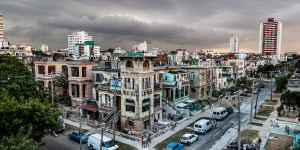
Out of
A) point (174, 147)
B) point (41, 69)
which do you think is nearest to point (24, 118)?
point (174, 147)

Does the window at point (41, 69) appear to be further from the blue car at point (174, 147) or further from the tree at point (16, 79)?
the blue car at point (174, 147)

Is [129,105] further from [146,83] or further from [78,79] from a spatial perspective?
[78,79]

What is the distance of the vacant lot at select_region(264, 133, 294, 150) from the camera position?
95.9ft

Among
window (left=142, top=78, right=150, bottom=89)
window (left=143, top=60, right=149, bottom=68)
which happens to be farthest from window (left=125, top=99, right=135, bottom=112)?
window (left=143, top=60, right=149, bottom=68)

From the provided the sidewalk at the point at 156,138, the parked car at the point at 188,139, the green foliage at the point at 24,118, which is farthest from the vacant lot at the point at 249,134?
the green foliage at the point at 24,118

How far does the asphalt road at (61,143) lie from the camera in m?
29.9

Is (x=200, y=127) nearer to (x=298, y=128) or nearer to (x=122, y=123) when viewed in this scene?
(x=122, y=123)

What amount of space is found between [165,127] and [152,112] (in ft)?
11.5

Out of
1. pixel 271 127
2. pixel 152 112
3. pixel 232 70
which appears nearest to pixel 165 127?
pixel 152 112

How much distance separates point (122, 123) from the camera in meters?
36.9

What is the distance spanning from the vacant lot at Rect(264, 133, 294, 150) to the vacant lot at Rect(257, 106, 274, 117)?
12.4 m

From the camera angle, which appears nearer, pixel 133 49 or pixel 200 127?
pixel 200 127

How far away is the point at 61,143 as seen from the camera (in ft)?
104

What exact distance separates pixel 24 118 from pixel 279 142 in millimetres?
34102
